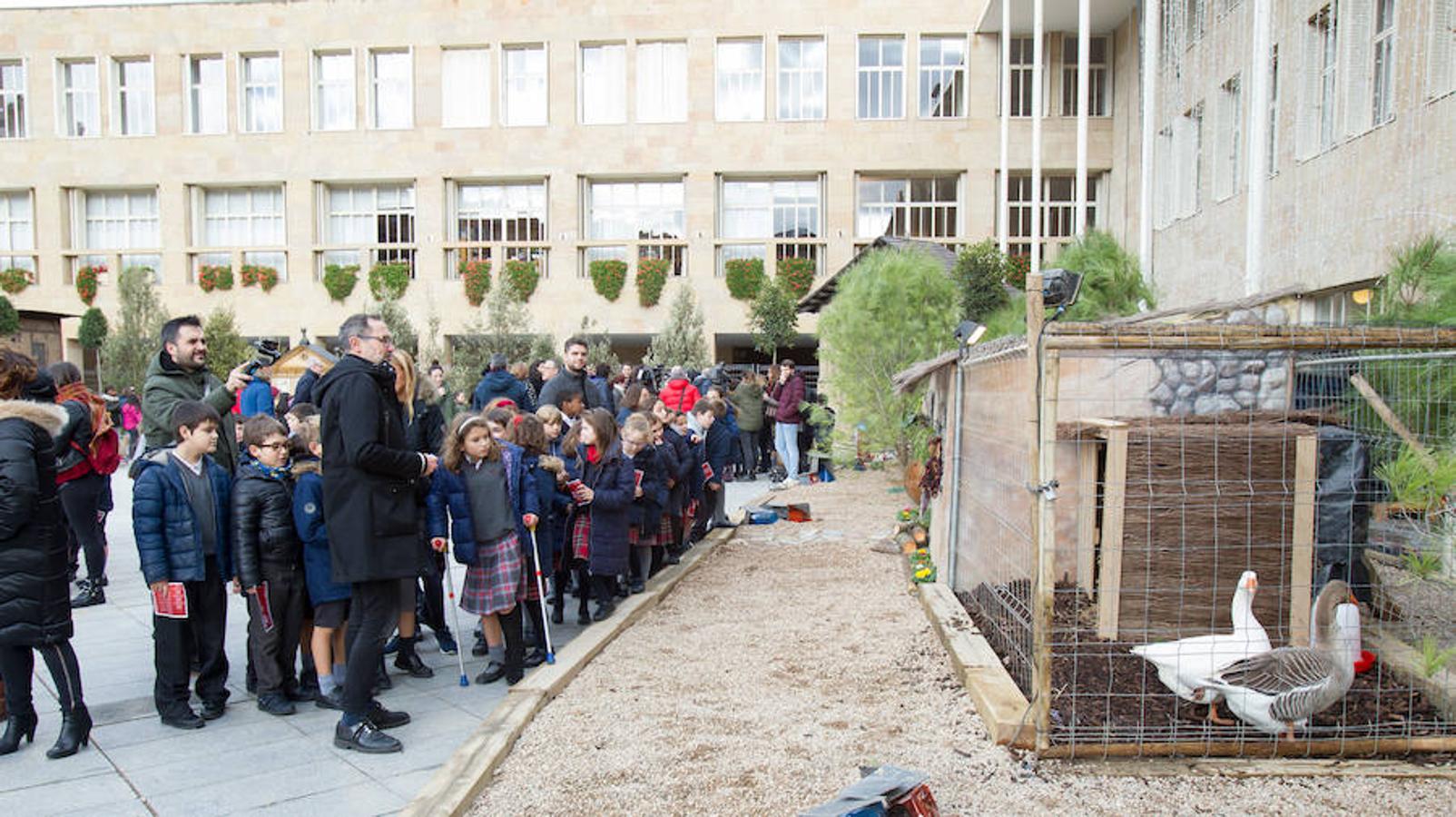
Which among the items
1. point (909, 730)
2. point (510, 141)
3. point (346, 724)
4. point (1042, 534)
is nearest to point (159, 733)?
point (346, 724)

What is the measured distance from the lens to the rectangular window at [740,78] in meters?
29.4

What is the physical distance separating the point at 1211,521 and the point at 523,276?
26227 millimetres

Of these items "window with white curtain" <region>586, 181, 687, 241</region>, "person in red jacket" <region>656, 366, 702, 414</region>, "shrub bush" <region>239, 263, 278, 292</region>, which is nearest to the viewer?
"person in red jacket" <region>656, 366, 702, 414</region>

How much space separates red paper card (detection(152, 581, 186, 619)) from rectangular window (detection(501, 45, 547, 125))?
88.4 feet

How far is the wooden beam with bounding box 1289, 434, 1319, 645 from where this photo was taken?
5.10 m

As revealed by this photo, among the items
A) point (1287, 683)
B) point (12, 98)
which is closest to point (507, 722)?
point (1287, 683)

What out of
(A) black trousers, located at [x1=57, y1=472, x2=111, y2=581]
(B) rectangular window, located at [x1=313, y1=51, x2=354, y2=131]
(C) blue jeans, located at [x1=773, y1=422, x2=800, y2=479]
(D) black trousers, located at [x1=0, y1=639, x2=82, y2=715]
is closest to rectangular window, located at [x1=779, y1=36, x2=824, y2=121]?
(B) rectangular window, located at [x1=313, y1=51, x2=354, y2=131]

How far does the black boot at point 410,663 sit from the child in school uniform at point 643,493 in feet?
5.65

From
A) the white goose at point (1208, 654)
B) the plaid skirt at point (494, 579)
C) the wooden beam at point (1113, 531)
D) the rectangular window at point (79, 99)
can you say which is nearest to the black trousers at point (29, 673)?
the plaid skirt at point (494, 579)

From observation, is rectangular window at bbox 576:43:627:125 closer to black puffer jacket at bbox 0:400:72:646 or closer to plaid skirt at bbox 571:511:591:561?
plaid skirt at bbox 571:511:591:561

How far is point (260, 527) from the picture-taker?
16.8 ft

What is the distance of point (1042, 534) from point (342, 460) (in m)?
3.06

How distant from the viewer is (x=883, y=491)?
48.4 ft

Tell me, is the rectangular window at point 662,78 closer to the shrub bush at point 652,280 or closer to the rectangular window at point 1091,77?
the shrub bush at point 652,280
